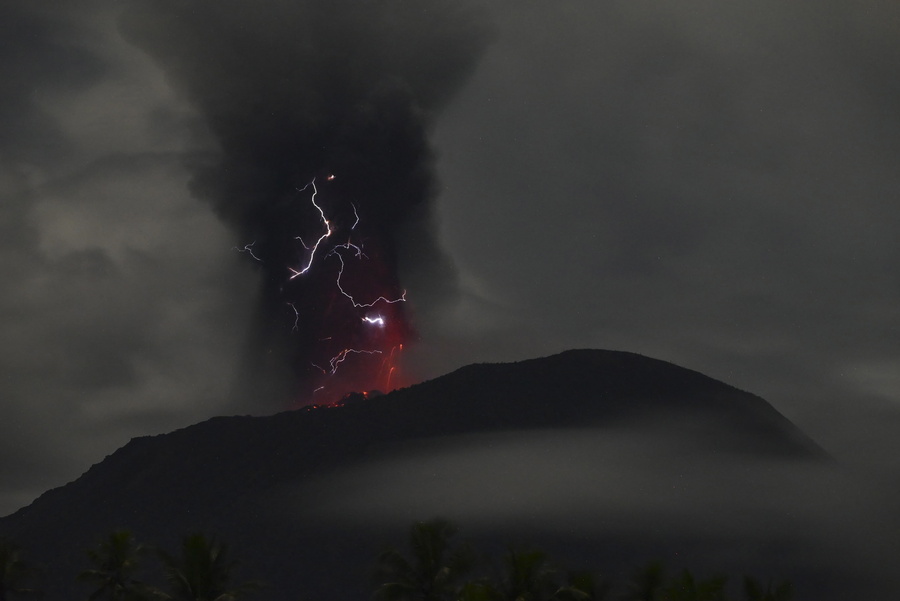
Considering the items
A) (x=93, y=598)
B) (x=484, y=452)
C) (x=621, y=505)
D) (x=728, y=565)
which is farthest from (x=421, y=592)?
(x=484, y=452)

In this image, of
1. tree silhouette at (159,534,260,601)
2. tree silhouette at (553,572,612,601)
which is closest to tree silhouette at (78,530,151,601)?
tree silhouette at (159,534,260,601)

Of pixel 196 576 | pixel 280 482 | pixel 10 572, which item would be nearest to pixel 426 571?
pixel 196 576

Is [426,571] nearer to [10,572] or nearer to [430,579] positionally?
[430,579]

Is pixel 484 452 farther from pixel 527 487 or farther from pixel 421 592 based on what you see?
pixel 421 592

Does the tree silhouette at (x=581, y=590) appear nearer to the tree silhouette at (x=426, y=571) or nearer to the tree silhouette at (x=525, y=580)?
the tree silhouette at (x=525, y=580)

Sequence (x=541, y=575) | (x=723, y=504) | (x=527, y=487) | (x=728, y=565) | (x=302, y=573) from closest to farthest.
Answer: (x=541, y=575)
(x=728, y=565)
(x=302, y=573)
(x=723, y=504)
(x=527, y=487)

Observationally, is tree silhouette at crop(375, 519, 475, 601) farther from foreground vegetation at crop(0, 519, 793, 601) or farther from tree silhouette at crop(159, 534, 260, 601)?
tree silhouette at crop(159, 534, 260, 601)

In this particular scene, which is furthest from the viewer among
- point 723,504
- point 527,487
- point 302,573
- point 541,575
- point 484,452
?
point 484,452
